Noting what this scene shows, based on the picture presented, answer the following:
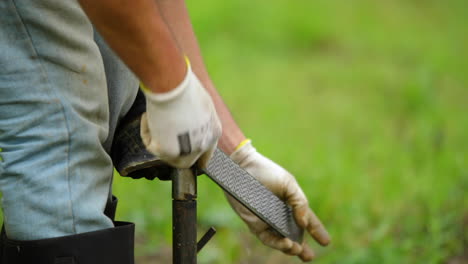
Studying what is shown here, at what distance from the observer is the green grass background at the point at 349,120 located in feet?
9.21

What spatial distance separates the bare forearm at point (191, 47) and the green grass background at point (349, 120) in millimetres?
914

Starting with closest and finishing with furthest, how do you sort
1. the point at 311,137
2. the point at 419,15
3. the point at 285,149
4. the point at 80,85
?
1. the point at 80,85
2. the point at 285,149
3. the point at 311,137
4. the point at 419,15

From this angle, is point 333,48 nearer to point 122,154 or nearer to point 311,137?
point 311,137

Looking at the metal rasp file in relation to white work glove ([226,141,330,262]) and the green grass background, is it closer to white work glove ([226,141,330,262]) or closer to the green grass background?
white work glove ([226,141,330,262])

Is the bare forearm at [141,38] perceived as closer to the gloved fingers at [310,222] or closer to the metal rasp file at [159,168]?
the metal rasp file at [159,168]

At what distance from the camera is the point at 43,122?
1232mm

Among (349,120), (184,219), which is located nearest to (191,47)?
(184,219)

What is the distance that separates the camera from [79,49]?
4.20ft

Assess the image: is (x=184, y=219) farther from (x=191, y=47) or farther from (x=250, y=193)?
(x=191, y=47)

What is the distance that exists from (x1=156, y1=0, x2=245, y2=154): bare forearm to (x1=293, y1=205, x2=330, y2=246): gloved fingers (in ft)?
0.91

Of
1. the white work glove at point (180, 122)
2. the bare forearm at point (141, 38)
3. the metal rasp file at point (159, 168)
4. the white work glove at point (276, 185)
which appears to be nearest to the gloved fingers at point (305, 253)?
the white work glove at point (276, 185)

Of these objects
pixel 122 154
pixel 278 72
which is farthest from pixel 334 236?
pixel 278 72

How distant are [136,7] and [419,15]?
677 centimetres

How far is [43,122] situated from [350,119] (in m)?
3.46
